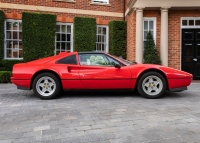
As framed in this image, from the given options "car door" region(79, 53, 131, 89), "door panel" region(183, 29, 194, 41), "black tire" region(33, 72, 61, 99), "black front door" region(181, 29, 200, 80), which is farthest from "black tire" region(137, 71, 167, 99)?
"door panel" region(183, 29, 194, 41)

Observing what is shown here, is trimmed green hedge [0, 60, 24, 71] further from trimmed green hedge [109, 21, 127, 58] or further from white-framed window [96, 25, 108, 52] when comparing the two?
trimmed green hedge [109, 21, 127, 58]

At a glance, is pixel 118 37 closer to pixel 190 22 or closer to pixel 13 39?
pixel 190 22

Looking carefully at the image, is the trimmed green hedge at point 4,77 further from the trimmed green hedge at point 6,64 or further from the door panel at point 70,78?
the door panel at point 70,78

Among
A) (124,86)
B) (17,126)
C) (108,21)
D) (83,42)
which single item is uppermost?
(108,21)

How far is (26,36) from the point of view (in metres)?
11.4

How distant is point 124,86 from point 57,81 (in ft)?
5.86

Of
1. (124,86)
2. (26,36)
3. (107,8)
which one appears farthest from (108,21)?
(124,86)

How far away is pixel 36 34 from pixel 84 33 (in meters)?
2.53

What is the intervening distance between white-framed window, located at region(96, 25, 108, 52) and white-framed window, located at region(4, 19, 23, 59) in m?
4.22

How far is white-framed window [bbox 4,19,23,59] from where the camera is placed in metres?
11.4

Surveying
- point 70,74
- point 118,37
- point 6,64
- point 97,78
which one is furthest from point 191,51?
point 6,64

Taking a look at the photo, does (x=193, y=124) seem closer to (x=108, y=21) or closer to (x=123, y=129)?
(x=123, y=129)

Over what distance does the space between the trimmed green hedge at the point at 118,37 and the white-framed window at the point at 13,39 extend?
4.93 meters

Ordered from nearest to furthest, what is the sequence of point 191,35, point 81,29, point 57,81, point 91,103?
point 91,103
point 57,81
point 191,35
point 81,29
